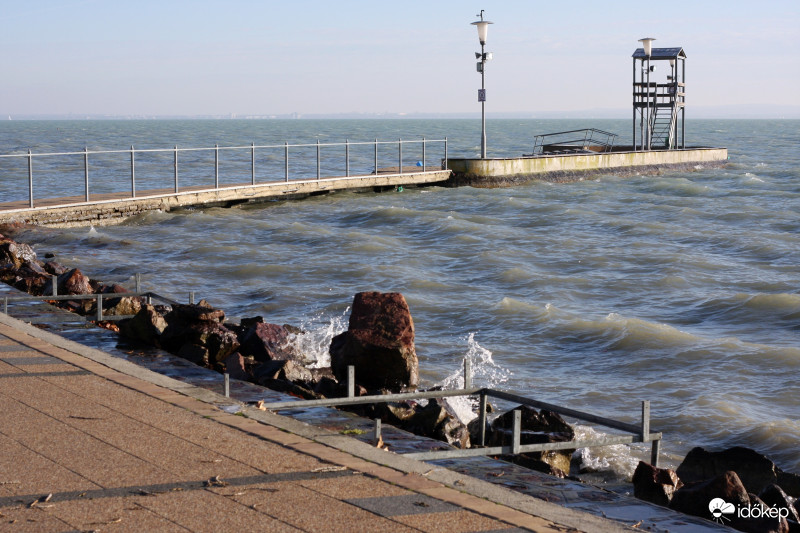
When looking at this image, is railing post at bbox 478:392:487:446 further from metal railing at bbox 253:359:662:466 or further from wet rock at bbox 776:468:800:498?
wet rock at bbox 776:468:800:498

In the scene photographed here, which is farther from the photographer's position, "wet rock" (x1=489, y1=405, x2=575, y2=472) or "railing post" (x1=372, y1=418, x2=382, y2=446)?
"wet rock" (x1=489, y1=405, x2=575, y2=472)

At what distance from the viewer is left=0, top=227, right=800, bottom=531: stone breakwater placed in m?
6.51

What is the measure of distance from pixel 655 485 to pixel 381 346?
3.76 metres

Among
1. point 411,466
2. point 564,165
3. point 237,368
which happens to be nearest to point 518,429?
point 411,466

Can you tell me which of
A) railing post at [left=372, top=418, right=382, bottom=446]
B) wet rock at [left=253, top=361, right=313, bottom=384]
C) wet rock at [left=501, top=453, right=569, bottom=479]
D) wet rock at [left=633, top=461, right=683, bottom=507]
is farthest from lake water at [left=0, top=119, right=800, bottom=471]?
railing post at [left=372, top=418, right=382, bottom=446]

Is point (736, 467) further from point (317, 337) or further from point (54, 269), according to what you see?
point (54, 269)

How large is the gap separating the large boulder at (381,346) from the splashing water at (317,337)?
4.31ft

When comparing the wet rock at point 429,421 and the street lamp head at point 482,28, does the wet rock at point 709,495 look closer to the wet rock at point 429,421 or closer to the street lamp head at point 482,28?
the wet rock at point 429,421

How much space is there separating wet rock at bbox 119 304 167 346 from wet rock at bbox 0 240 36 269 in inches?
272

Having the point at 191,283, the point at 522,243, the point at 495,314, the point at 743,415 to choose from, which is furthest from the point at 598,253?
the point at 743,415

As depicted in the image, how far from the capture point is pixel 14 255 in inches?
680

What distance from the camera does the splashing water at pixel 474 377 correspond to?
9.61 metres

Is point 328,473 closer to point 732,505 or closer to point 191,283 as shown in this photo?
point 732,505

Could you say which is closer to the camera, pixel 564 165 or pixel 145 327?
pixel 145 327
